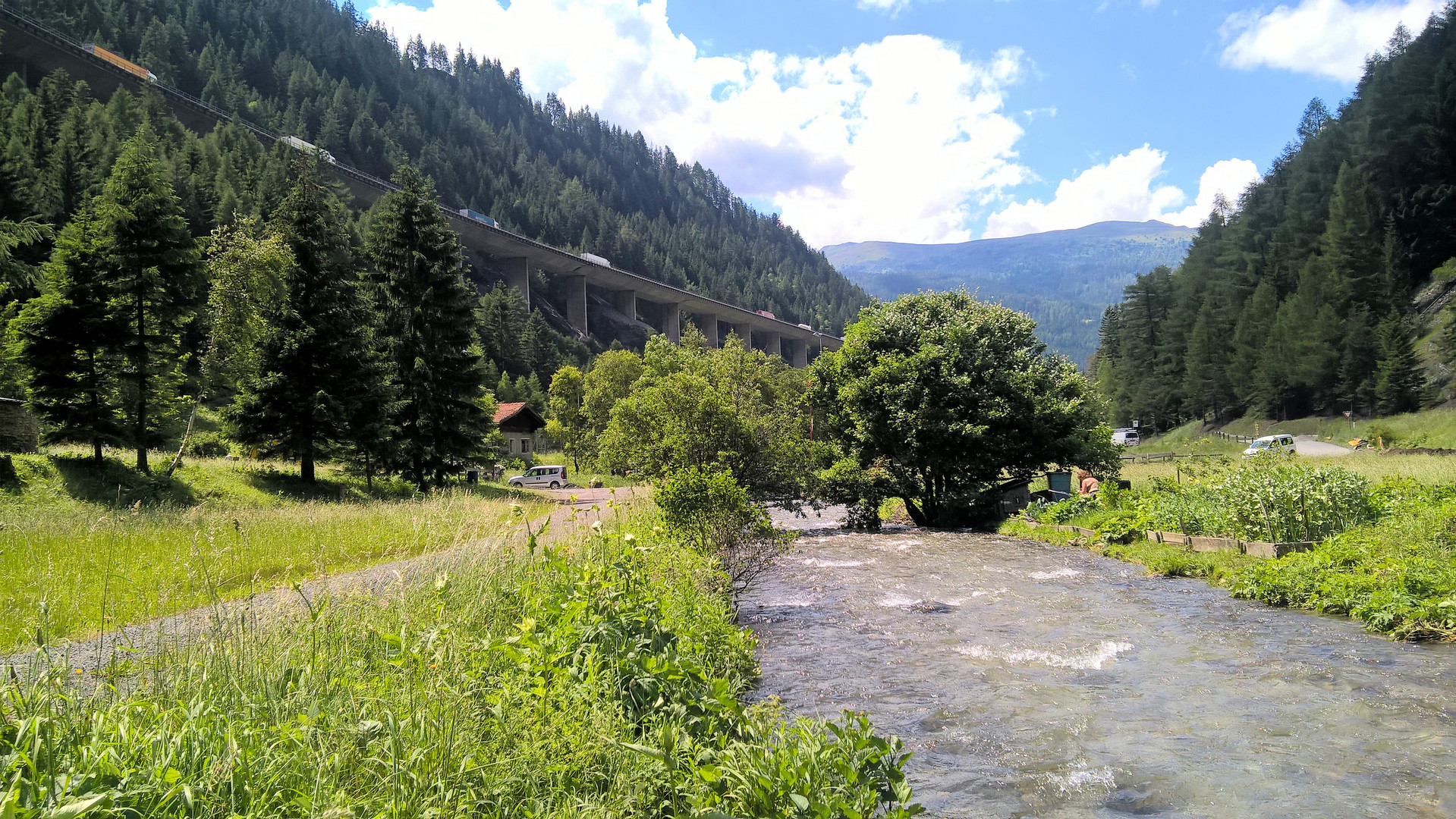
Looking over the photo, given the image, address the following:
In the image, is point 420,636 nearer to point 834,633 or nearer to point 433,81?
point 834,633

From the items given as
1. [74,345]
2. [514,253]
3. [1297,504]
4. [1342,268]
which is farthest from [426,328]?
[514,253]

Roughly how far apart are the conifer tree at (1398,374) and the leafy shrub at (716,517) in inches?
2462

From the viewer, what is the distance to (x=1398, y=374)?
55.4 meters

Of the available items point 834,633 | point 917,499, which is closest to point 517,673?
point 834,633

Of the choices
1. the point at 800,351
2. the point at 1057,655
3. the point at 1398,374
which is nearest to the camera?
the point at 1057,655

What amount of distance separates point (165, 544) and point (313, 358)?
1621 centimetres

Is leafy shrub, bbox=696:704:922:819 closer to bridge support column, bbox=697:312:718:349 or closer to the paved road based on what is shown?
the paved road

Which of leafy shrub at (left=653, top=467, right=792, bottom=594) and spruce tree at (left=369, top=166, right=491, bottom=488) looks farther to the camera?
spruce tree at (left=369, top=166, right=491, bottom=488)

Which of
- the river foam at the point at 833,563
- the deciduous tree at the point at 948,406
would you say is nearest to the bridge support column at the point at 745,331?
the deciduous tree at the point at 948,406

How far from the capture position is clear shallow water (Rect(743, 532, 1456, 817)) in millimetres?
5281

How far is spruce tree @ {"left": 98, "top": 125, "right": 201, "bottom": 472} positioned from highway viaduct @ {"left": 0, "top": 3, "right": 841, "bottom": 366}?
49.1 m

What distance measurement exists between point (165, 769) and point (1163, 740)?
6611 mm

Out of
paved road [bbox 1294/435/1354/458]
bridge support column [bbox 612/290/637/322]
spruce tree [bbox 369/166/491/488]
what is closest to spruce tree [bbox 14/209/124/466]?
spruce tree [bbox 369/166/491/488]

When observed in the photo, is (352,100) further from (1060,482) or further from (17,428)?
(1060,482)
